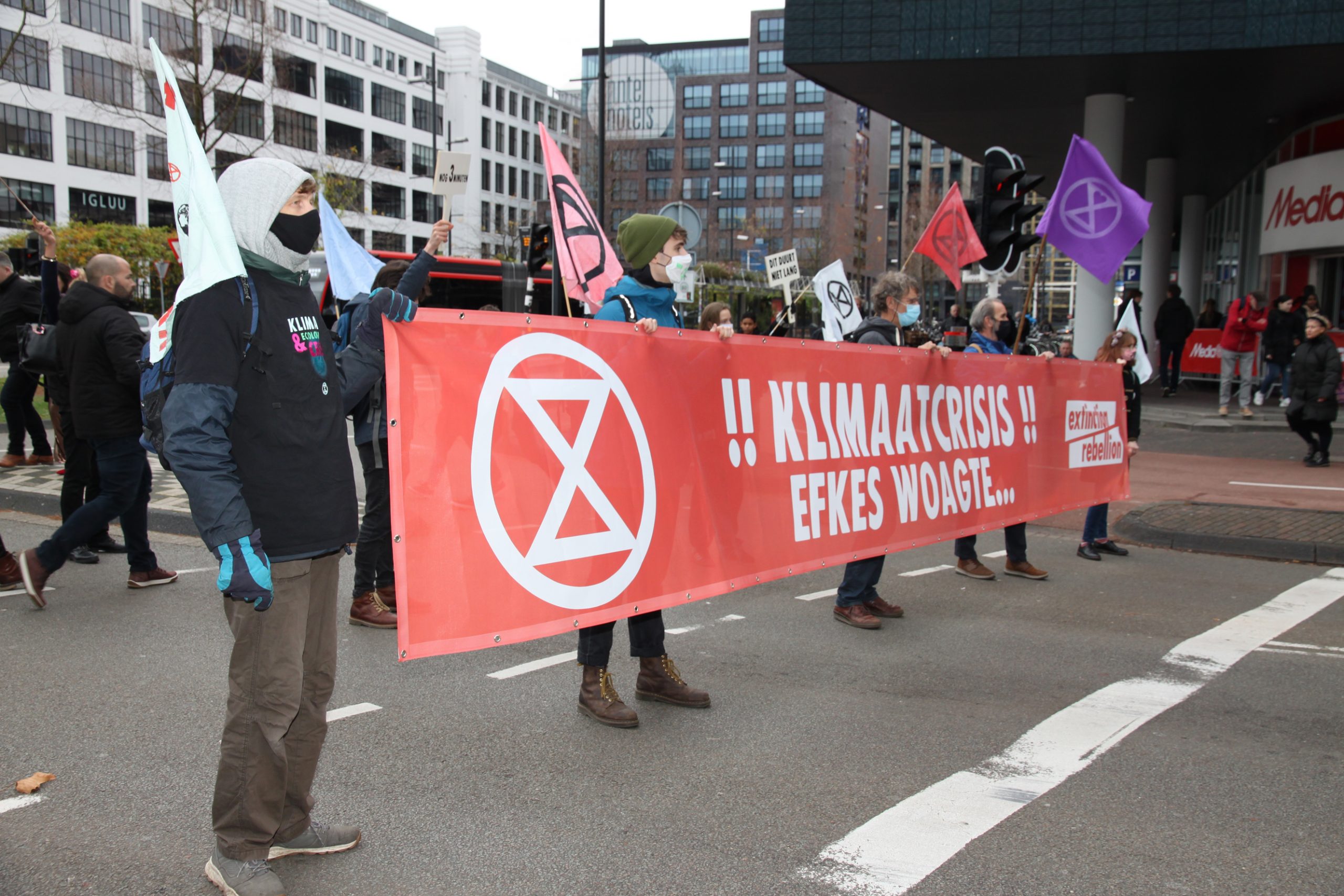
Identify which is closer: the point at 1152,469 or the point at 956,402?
the point at 956,402

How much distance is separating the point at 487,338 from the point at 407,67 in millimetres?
89262

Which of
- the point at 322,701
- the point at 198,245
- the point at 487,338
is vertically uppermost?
the point at 198,245

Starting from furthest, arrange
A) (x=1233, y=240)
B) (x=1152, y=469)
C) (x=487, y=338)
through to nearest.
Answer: (x=1233, y=240) → (x=1152, y=469) → (x=487, y=338)

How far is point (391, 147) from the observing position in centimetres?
8156

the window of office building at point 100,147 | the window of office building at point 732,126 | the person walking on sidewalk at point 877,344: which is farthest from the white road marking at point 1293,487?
the window of office building at point 732,126

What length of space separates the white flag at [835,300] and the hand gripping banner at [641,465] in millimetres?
6011

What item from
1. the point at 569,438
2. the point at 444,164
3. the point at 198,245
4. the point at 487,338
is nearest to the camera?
the point at 198,245

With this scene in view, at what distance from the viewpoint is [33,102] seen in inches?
2051

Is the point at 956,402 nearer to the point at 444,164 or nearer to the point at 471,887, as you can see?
the point at 471,887

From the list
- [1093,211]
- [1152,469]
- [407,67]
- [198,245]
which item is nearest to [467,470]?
[198,245]

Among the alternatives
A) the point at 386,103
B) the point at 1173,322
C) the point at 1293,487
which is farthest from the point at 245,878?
the point at 386,103

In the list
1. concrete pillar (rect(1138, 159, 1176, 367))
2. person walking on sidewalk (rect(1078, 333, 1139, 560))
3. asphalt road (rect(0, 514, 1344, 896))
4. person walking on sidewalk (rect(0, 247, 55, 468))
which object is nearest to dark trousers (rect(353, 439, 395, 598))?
asphalt road (rect(0, 514, 1344, 896))

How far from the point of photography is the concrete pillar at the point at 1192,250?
34344 millimetres

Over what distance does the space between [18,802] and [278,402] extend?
73.1 inches
